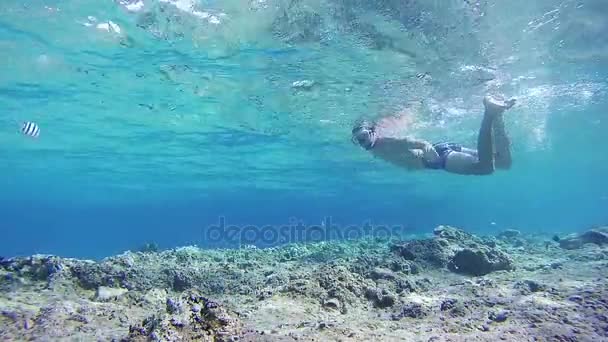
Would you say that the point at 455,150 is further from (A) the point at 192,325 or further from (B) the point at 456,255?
(A) the point at 192,325

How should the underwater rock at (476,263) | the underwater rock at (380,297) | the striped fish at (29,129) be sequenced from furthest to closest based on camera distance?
the striped fish at (29,129) < the underwater rock at (476,263) < the underwater rock at (380,297)

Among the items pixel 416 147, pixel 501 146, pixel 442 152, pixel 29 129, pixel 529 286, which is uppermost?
pixel 29 129

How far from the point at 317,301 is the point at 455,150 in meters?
5.70

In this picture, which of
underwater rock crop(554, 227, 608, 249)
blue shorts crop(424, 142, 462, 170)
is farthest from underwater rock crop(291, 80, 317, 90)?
underwater rock crop(554, 227, 608, 249)

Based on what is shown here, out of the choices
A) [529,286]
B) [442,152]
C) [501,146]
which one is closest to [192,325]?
[529,286]

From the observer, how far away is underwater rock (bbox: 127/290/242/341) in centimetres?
312

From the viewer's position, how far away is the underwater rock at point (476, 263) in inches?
300

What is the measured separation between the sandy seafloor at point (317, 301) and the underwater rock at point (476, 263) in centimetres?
2

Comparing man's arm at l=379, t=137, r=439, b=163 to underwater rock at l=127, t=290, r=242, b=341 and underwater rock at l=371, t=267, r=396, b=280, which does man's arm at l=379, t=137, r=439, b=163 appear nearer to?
underwater rock at l=371, t=267, r=396, b=280

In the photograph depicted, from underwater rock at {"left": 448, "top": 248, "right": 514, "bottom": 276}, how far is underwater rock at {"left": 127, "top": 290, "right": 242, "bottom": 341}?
222 inches

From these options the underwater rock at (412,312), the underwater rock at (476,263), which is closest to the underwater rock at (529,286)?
the underwater rock at (476,263)

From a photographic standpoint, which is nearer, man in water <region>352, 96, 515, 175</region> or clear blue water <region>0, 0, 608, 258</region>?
man in water <region>352, 96, 515, 175</region>

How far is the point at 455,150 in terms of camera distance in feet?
29.7

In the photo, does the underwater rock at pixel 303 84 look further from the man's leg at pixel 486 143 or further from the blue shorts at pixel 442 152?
the man's leg at pixel 486 143
